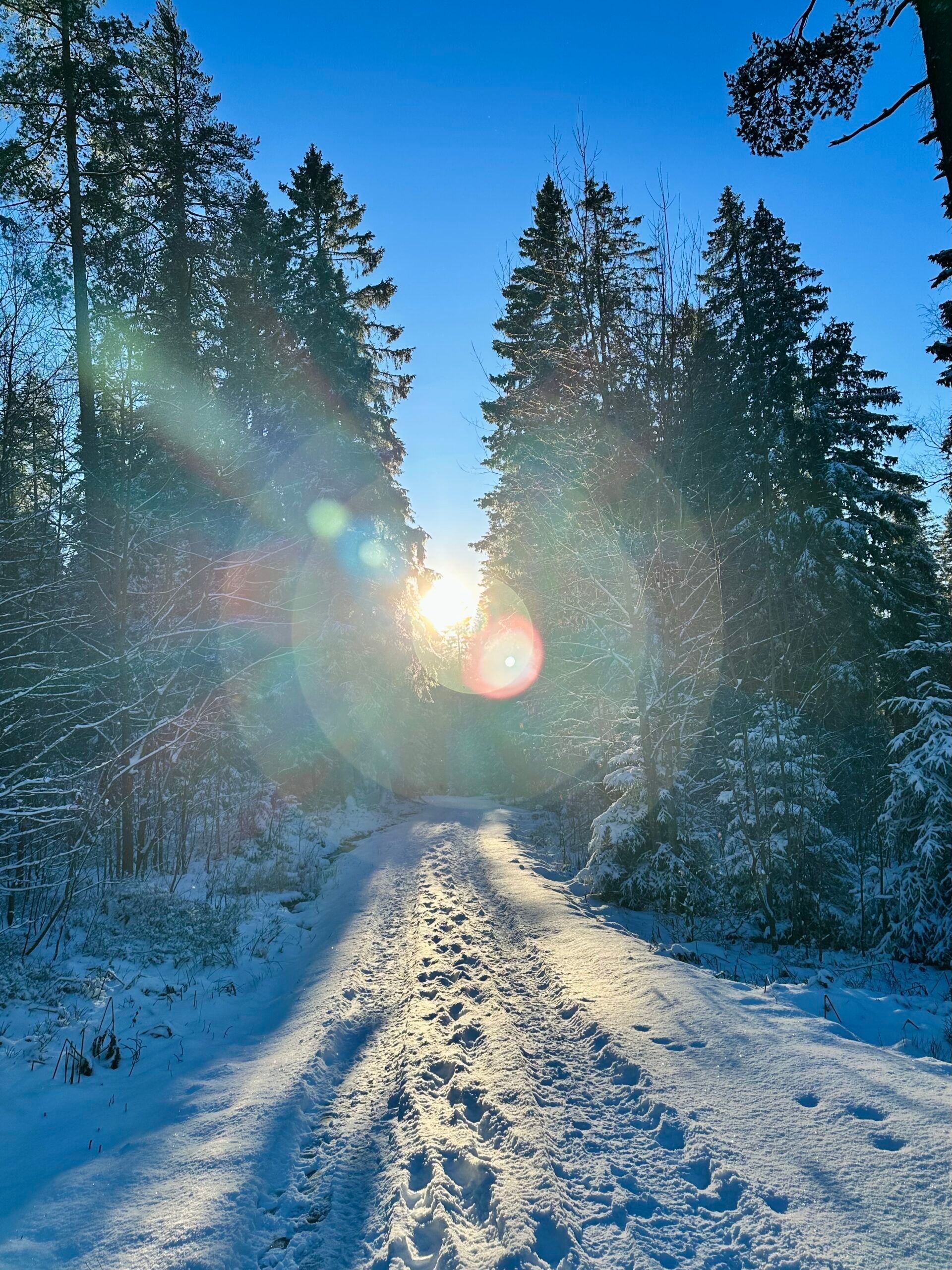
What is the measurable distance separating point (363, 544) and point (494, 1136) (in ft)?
57.0

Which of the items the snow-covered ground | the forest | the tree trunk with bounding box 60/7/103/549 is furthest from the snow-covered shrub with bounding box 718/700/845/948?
the tree trunk with bounding box 60/7/103/549

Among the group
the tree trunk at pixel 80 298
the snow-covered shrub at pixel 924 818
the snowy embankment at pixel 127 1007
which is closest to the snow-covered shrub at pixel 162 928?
the snowy embankment at pixel 127 1007

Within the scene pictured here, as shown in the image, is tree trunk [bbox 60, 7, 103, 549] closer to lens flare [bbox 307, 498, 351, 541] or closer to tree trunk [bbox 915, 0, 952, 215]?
lens flare [bbox 307, 498, 351, 541]

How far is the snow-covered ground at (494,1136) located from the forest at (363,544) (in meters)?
2.84

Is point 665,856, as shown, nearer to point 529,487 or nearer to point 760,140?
point 529,487

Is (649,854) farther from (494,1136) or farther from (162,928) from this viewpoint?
(162,928)

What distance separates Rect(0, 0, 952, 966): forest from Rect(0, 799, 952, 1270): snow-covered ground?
9.33 feet

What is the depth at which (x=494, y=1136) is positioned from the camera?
353 centimetres

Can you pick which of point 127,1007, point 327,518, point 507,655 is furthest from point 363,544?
point 127,1007

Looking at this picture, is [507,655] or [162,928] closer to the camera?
[162,928]

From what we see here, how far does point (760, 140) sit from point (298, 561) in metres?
14.4

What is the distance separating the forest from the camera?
→ 8430 millimetres

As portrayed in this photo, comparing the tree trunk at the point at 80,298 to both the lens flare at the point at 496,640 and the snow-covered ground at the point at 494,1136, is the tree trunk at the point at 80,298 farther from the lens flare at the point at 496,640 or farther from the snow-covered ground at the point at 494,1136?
the lens flare at the point at 496,640

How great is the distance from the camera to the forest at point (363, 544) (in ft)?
27.7
